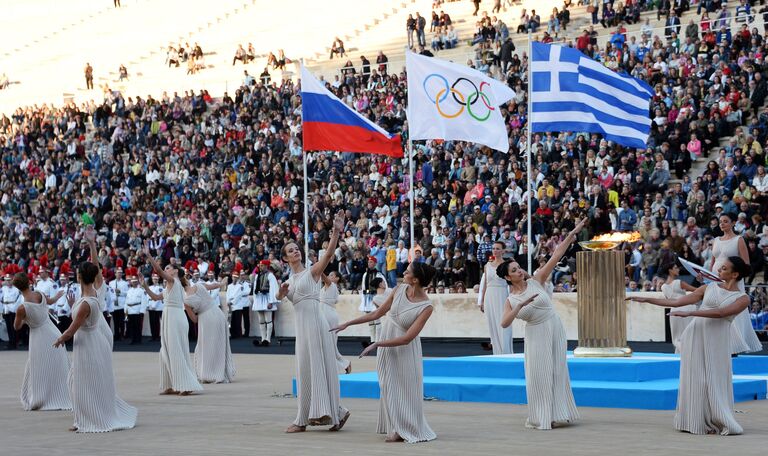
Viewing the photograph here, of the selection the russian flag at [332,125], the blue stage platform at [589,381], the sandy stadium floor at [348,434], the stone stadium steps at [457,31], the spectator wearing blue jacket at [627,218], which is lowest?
the sandy stadium floor at [348,434]

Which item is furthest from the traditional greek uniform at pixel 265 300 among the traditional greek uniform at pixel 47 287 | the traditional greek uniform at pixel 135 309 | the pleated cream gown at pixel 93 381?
the pleated cream gown at pixel 93 381

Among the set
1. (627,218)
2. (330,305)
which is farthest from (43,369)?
(627,218)

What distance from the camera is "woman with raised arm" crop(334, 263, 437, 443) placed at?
12.8 meters

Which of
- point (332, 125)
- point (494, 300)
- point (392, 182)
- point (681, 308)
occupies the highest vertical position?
point (332, 125)

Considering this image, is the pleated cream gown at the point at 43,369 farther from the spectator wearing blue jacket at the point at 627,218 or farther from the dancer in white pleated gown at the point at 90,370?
the spectator wearing blue jacket at the point at 627,218

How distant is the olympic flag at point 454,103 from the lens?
25453 millimetres

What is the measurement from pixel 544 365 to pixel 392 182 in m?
22.2

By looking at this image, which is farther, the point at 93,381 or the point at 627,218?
the point at 627,218

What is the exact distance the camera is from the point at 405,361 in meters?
12.9

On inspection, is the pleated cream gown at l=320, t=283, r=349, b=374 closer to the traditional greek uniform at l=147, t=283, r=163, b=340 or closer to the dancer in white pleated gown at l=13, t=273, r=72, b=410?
the dancer in white pleated gown at l=13, t=273, r=72, b=410

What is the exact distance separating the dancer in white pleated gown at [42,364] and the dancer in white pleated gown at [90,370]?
2806 mm

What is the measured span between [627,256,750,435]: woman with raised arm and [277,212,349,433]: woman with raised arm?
3.23 m

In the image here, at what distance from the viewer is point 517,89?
35.6m

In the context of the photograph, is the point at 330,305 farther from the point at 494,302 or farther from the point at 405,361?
the point at 405,361
